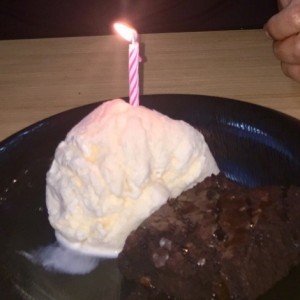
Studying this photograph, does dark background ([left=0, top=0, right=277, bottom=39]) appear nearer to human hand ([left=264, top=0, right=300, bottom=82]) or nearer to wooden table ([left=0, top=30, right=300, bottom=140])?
wooden table ([left=0, top=30, right=300, bottom=140])

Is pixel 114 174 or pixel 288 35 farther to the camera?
pixel 288 35

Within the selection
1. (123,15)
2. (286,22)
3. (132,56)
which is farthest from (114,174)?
(123,15)

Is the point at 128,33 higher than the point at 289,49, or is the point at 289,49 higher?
the point at 128,33

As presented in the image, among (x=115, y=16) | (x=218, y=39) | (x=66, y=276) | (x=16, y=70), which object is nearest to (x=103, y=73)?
(x=16, y=70)

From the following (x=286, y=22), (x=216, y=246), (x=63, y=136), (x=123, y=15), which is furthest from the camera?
(x=123, y=15)

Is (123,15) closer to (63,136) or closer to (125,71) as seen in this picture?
(125,71)

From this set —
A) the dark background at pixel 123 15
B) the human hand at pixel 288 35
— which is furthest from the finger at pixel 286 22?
the dark background at pixel 123 15

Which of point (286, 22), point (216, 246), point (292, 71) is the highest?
point (286, 22)

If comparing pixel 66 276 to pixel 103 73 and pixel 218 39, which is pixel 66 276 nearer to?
pixel 103 73

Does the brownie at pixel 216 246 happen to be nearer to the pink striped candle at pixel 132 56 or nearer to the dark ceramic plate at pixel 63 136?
the dark ceramic plate at pixel 63 136
